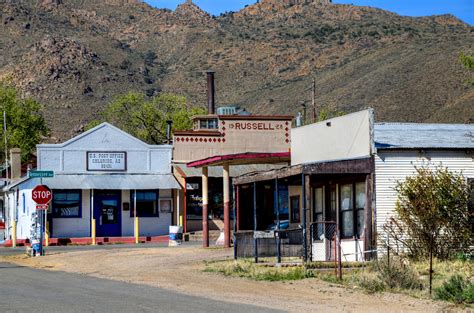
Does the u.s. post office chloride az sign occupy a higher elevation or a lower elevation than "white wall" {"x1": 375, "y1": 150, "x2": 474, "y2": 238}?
higher

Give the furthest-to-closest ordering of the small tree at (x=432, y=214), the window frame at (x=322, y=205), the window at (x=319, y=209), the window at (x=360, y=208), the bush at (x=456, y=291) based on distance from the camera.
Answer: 1. the window frame at (x=322, y=205)
2. the window at (x=319, y=209)
3. the window at (x=360, y=208)
4. the small tree at (x=432, y=214)
5. the bush at (x=456, y=291)

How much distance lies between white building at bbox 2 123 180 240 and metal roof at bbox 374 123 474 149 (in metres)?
18.6

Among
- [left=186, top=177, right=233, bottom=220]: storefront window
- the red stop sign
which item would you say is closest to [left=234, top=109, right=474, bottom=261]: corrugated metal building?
the red stop sign

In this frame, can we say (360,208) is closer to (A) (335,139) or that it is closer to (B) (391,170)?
(B) (391,170)

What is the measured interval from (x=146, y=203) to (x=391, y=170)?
22293 mm

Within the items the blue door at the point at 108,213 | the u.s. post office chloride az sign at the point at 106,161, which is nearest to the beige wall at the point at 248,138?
the u.s. post office chloride az sign at the point at 106,161

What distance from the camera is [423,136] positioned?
28891mm

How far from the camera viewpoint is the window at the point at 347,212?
2828 cm

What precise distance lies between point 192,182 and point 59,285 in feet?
84.4

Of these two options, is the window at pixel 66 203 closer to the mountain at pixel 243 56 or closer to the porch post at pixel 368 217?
the porch post at pixel 368 217

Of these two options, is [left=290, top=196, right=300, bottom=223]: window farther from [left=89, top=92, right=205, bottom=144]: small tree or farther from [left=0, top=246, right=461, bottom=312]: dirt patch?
[left=89, top=92, right=205, bottom=144]: small tree

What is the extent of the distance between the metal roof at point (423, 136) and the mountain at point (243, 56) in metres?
43.4

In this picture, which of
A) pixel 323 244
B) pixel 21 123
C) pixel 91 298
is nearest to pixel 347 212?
pixel 323 244

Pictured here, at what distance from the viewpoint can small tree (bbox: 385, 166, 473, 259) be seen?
26328mm
